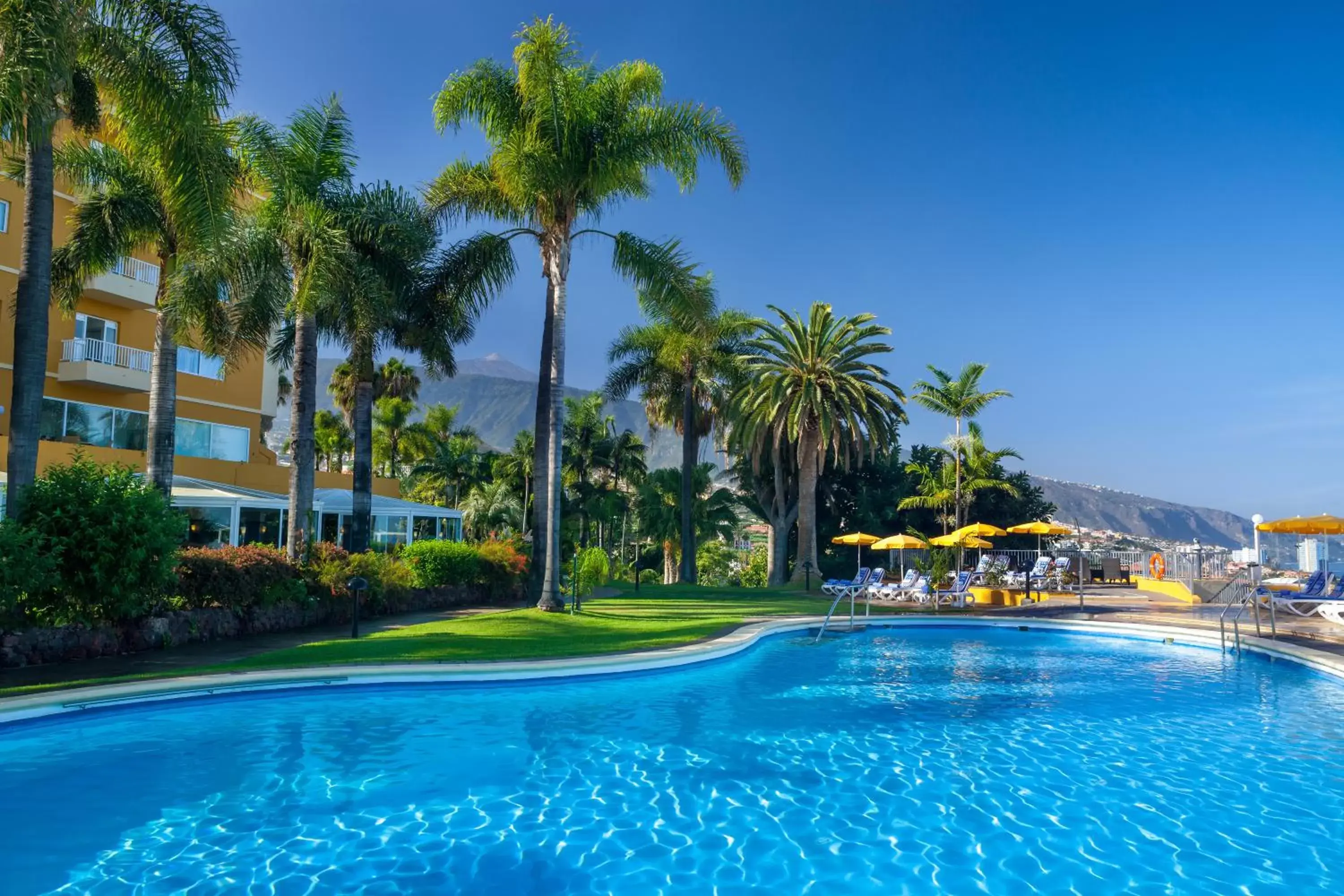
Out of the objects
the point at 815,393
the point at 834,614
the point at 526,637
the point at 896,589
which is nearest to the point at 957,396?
the point at 815,393

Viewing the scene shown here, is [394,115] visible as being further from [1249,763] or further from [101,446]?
[1249,763]

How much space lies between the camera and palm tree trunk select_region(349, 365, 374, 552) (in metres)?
19.9

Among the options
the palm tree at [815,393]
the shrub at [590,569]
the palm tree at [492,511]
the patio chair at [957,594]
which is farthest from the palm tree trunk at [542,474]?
the palm tree at [492,511]

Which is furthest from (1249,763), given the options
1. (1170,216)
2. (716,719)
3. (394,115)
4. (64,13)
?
(1170,216)

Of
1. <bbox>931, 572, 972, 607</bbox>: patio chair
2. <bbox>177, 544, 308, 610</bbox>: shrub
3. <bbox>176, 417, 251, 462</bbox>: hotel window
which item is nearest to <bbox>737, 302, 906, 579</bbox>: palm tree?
<bbox>931, 572, 972, 607</bbox>: patio chair

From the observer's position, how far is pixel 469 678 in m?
11.1

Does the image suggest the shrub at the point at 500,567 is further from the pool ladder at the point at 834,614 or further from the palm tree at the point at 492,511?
the palm tree at the point at 492,511

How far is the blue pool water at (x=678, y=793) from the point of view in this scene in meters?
5.38

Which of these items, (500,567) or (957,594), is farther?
(957,594)

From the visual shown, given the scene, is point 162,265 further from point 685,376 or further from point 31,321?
point 685,376

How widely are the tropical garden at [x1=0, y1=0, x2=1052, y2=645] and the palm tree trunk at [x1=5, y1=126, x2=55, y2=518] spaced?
37 mm

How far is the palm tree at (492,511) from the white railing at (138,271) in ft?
63.5

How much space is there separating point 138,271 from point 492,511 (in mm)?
20881

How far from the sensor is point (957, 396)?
3750cm
